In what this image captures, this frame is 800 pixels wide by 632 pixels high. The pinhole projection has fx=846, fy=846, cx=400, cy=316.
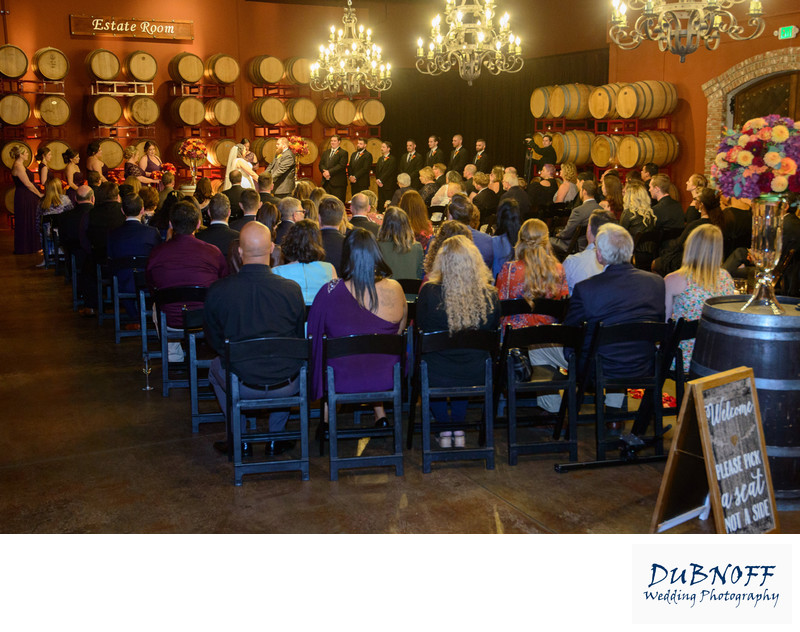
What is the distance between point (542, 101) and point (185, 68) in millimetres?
6388

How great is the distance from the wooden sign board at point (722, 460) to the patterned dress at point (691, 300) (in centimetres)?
144

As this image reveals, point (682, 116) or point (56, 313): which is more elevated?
point (682, 116)

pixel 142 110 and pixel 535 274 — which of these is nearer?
pixel 535 274

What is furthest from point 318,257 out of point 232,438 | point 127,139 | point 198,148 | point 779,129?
point 127,139

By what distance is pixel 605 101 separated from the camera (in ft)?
40.3

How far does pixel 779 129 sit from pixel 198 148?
10406 mm

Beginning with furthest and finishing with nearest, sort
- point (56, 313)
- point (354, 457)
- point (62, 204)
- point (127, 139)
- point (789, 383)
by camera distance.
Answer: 1. point (127, 139)
2. point (62, 204)
3. point (56, 313)
4. point (354, 457)
5. point (789, 383)

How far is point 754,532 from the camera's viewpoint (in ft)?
10.6

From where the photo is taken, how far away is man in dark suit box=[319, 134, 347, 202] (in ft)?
47.9

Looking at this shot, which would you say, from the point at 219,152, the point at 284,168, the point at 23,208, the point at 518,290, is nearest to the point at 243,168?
the point at 284,168

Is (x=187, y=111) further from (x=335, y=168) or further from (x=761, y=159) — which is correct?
(x=761, y=159)

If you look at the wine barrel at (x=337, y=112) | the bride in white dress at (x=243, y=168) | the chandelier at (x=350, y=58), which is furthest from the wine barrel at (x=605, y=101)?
the wine barrel at (x=337, y=112)

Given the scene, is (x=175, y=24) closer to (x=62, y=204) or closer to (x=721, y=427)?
(x=62, y=204)

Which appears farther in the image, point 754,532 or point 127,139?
point 127,139
